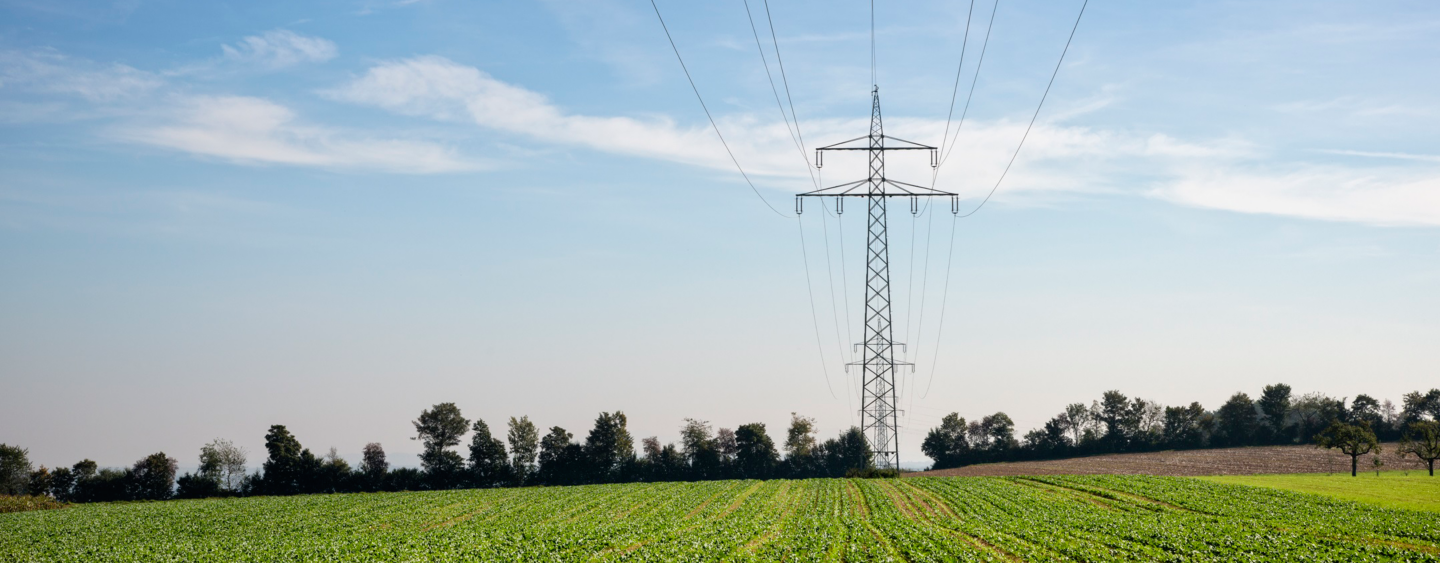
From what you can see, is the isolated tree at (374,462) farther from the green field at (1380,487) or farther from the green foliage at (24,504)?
the green field at (1380,487)

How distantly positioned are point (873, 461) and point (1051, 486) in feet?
50.8

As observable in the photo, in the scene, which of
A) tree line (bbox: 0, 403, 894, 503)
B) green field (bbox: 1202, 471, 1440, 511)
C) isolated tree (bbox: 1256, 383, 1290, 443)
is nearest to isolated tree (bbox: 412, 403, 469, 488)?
tree line (bbox: 0, 403, 894, 503)

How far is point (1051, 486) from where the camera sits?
64.9 metres

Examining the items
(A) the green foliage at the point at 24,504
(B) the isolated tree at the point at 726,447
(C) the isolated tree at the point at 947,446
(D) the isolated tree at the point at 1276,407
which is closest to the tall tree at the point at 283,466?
(A) the green foliage at the point at 24,504

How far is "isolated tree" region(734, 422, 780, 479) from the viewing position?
114250 mm

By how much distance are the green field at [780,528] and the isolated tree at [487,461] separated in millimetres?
39334

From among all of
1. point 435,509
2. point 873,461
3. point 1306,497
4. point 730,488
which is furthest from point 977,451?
point 435,509

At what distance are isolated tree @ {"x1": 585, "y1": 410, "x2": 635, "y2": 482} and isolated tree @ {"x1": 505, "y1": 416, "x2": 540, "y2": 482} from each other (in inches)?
275

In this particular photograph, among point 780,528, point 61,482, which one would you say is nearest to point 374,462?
point 61,482

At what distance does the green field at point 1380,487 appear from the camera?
49.4 meters

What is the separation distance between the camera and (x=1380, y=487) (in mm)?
60562

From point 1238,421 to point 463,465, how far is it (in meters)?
110

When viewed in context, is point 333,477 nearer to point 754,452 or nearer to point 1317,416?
point 754,452

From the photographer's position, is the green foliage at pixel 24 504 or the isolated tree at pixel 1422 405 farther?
the isolated tree at pixel 1422 405
